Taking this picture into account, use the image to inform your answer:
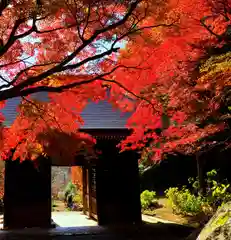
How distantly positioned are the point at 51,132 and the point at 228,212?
17.3 ft

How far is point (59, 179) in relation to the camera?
30031 millimetres

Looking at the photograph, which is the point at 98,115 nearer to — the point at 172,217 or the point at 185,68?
the point at 172,217

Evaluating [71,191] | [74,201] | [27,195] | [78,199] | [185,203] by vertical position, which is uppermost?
[27,195]

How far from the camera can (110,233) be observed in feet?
30.3

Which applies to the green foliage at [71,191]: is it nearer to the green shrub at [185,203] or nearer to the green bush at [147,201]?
the green bush at [147,201]

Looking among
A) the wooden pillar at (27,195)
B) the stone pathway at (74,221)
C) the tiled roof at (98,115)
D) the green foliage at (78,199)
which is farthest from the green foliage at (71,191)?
the wooden pillar at (27,195)

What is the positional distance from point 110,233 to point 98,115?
3869mm

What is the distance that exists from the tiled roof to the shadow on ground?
2.96 m

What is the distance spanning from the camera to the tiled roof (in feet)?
34.9

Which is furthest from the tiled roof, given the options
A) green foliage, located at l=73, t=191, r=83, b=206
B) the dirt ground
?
green foliage, located at l=73, t=191, r=83, b=206

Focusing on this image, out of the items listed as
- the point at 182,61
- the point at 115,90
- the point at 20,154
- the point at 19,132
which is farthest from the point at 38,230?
the point at 182,61

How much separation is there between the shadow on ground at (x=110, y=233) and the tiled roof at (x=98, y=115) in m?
2.96

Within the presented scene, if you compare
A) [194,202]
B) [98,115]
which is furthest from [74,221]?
[194,202]

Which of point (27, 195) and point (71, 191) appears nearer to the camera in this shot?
point (27, 195)
